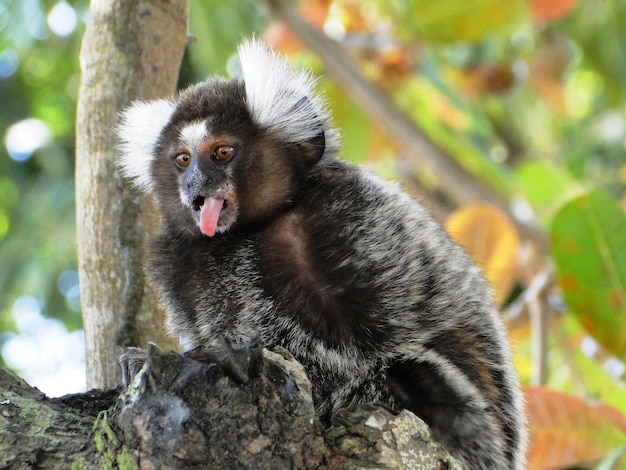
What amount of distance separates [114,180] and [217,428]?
5.54 ft

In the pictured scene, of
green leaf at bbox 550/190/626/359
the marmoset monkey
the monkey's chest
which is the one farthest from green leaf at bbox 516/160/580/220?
the monkey's chest

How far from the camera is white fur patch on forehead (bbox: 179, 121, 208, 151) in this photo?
9.45ft

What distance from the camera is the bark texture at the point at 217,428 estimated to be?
168 cm

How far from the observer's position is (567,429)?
3.59 m

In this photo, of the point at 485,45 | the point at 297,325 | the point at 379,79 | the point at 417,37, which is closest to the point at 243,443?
the point at 297,325

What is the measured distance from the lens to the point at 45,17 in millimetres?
5926

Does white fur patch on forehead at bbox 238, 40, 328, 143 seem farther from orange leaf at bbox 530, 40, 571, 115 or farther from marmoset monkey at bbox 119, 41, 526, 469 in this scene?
orange leaf at bbox 530, 40, 571, 115

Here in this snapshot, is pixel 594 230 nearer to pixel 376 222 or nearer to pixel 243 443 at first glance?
pixel 376 222

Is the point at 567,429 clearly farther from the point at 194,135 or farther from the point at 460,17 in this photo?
the point at 460,17

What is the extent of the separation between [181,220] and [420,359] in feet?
3.41

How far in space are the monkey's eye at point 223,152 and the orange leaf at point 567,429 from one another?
1.73m

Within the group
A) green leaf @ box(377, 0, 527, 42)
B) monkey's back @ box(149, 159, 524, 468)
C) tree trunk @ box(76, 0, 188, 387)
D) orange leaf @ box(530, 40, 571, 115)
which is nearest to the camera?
monkey's back @ box(149, 159, 524, 468)

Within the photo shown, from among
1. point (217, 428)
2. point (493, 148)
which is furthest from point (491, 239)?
point (493, 148)

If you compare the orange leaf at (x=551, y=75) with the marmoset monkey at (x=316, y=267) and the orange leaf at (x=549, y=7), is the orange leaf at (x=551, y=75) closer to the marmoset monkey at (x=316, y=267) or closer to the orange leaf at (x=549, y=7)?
the orange leaf at (x=549, y=7)
